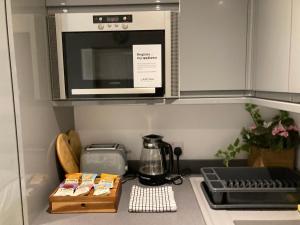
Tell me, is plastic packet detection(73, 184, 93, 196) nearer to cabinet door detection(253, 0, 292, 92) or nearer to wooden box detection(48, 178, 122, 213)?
wooden box detection(48, 178, 122, 213)

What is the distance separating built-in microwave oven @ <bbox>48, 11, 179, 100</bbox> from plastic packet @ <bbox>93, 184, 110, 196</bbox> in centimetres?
44

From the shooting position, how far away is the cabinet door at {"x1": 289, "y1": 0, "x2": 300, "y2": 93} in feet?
2.98

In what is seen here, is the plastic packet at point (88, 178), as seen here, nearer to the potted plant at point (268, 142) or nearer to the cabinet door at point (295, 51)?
the potted plant at point (268, 142)

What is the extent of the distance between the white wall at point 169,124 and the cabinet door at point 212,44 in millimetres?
358

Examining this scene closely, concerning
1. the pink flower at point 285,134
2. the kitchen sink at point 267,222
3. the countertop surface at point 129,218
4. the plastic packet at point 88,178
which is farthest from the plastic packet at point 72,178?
the pink flower at point 285,134

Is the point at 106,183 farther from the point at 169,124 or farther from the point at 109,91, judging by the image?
the point at 169,124

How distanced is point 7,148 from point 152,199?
685 mm

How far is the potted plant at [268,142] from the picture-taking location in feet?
4.65

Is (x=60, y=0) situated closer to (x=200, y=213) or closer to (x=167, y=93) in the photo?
(x=167, y=93)

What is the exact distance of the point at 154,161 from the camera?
58.5 inches

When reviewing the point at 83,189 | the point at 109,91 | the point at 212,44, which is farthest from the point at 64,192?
the point at 212,44

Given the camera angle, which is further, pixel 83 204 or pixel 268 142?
pixel 268 142

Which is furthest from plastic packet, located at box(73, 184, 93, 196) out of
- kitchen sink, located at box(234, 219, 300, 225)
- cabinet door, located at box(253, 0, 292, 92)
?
cabinet door, located at box(253, 0, 292, 92)

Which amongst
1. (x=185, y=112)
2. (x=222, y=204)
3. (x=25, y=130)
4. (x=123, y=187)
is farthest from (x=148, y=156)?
(x=25, y=130)
